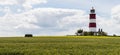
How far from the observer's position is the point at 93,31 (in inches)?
4921

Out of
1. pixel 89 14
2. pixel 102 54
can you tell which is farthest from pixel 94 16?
pixel 102 54

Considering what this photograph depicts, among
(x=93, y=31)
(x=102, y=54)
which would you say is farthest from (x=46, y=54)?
(x=93, y=31)

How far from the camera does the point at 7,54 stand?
3219cm

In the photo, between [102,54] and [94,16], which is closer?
[102,54]

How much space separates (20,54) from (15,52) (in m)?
1.29

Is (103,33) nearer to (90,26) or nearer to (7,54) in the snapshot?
(90,26)

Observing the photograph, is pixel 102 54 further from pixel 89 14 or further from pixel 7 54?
pixel 89 14

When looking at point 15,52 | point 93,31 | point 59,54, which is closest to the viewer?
point 59,54

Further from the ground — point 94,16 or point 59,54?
point 94,16

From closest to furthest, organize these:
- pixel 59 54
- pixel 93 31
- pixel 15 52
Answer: pixel 59 54
pixel 15 52
pixel 93 31

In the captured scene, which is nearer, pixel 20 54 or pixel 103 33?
pixel 20 54

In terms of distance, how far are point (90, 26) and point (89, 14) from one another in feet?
21.3

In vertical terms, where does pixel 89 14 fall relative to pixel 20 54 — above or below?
above

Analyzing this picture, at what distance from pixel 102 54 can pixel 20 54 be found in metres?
7.35
